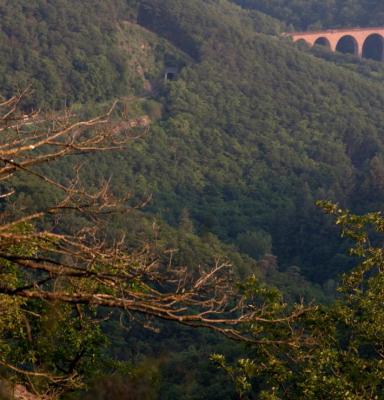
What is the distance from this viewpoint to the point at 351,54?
87312 mm

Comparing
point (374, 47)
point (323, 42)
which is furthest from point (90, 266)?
point (374, 47)

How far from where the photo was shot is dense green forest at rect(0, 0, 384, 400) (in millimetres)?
50812

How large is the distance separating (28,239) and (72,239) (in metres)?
0.66

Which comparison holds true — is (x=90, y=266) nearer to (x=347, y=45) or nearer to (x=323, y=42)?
(x=323, y=42)

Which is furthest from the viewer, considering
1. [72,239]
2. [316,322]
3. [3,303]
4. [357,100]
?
[357,100]

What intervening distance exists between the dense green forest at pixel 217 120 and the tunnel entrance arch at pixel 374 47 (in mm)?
6878

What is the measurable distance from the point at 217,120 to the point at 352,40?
1008 inches

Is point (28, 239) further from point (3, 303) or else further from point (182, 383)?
point (182, 383)

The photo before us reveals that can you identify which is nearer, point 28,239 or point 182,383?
point 28,239

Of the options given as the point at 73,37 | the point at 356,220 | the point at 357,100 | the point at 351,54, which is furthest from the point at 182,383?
the point at 351,54

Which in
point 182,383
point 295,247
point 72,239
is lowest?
point 295,247

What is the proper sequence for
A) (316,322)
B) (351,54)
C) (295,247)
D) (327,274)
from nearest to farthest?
1. (316,322)
2. (327,274)
3. (295,247)
4. (351,54)

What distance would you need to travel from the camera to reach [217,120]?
227 ft

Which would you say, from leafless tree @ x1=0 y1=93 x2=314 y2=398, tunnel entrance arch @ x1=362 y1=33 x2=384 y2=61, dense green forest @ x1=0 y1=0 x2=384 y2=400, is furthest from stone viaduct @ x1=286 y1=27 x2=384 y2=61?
leafless tree @ x1=0 y1=93 x2=314 y2=398
